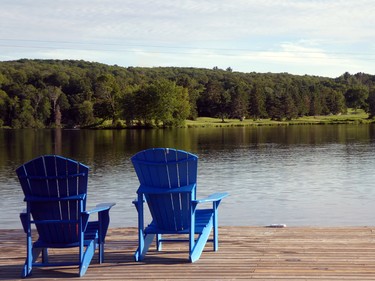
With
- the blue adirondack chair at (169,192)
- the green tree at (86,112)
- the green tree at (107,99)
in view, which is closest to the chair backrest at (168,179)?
the blue adirondack chair at (169,192)

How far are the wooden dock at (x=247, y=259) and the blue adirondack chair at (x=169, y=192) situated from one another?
9.3 inches

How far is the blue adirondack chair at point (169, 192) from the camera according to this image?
5.55 metres

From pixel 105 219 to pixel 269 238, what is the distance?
187cm

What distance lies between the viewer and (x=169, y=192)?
5.57 meters

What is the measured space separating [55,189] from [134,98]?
84.9 metres

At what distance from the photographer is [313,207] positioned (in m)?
15.9

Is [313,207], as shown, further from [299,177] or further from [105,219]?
[105,219]

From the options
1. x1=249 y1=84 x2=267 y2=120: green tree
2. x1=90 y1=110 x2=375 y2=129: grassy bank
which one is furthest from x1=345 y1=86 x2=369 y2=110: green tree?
x1=249 y1=84 x2=267 y2=120: green tree

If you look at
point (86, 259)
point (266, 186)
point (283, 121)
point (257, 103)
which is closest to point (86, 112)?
point (257, 103)

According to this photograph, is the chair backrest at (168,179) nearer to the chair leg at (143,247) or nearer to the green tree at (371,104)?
the chair leg at (143,247)

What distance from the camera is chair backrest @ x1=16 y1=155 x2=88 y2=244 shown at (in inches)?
A: 205

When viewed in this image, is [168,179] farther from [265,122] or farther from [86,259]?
[265,122]

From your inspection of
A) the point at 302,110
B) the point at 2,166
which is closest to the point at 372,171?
the point at 2,166

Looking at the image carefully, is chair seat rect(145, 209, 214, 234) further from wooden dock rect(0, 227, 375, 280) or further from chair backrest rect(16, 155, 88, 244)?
chair backrest rect(16, 155, 88, 244)
